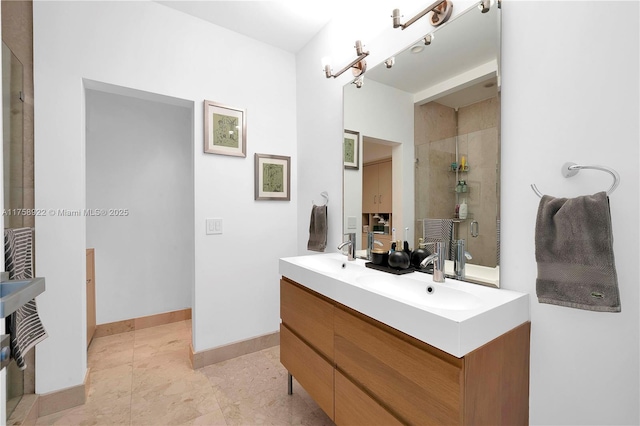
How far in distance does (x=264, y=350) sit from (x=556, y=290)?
213 cm

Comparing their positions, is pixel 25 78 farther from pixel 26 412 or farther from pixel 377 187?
pixel 377 187

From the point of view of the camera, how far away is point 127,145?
270cm

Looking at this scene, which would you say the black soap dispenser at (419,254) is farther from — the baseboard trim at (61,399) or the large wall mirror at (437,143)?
the baseboard trim at (61,399)

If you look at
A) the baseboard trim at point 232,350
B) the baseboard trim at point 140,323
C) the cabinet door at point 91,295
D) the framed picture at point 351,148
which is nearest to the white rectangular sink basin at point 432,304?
the framed picture at point 351,148

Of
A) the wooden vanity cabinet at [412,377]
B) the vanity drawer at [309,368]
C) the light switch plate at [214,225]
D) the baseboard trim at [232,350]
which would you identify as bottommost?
the baseboard trim at [232,350]

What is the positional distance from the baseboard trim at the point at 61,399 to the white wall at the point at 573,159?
2342 millimetres

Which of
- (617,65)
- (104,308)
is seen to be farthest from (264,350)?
(617,65)

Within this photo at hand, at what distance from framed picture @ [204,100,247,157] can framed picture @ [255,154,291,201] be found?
17 centimetres

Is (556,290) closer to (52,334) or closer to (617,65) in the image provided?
(617,65)

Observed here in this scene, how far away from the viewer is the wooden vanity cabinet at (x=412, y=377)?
893 millimetres

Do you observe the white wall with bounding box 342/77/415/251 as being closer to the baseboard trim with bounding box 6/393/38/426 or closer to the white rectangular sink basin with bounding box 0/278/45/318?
the white rectangular sink basin with bounding box 0/278/45/318

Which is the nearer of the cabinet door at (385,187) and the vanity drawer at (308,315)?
the vanity drawer at (308,315)

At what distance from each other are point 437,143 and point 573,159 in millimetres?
562

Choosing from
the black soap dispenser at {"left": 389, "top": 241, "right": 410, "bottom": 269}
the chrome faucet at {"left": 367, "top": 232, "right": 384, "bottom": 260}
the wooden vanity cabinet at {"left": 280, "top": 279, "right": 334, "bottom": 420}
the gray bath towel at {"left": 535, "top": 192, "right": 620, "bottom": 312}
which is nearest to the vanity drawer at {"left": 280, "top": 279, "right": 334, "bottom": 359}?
the wooden vanity cabinet at {"left": 280, "top": 279, "right": 334, "bottom": 420}
